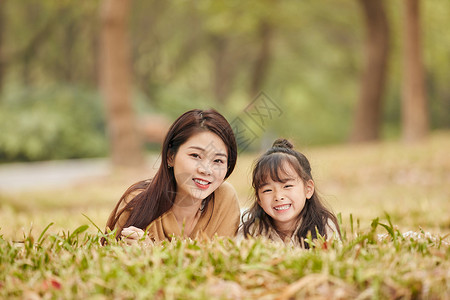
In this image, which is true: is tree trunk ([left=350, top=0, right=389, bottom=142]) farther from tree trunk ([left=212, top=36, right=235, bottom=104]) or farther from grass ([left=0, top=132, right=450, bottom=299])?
grass ([left=0, top=132, right=450, bottom=299])

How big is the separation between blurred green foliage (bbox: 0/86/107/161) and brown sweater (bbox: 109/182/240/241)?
13.7 m

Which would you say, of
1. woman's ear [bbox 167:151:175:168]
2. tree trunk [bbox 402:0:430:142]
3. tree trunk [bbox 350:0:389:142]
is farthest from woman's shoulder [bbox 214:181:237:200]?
tree trunk [bbox 350:0:389:142]

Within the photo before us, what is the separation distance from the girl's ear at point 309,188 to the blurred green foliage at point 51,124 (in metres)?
13.9

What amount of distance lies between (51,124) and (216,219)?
1415 cm

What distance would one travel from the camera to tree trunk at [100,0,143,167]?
11516 millimetres

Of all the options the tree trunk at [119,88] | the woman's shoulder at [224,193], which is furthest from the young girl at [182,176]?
the tree trunk at [119,88]

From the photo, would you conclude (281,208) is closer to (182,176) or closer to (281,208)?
(281,208)

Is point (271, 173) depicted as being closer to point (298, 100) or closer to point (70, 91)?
point (70, 91)

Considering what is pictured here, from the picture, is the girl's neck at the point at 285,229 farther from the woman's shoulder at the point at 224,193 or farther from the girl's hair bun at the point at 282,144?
the girl's hair bun at the point at 282,144

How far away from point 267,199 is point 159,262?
1.40m

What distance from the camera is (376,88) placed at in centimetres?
1619

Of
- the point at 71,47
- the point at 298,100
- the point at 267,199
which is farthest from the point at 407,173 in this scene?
the point at 298,100

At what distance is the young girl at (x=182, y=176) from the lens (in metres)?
2.95

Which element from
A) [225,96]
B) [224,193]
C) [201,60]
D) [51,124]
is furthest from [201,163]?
[201,60]
